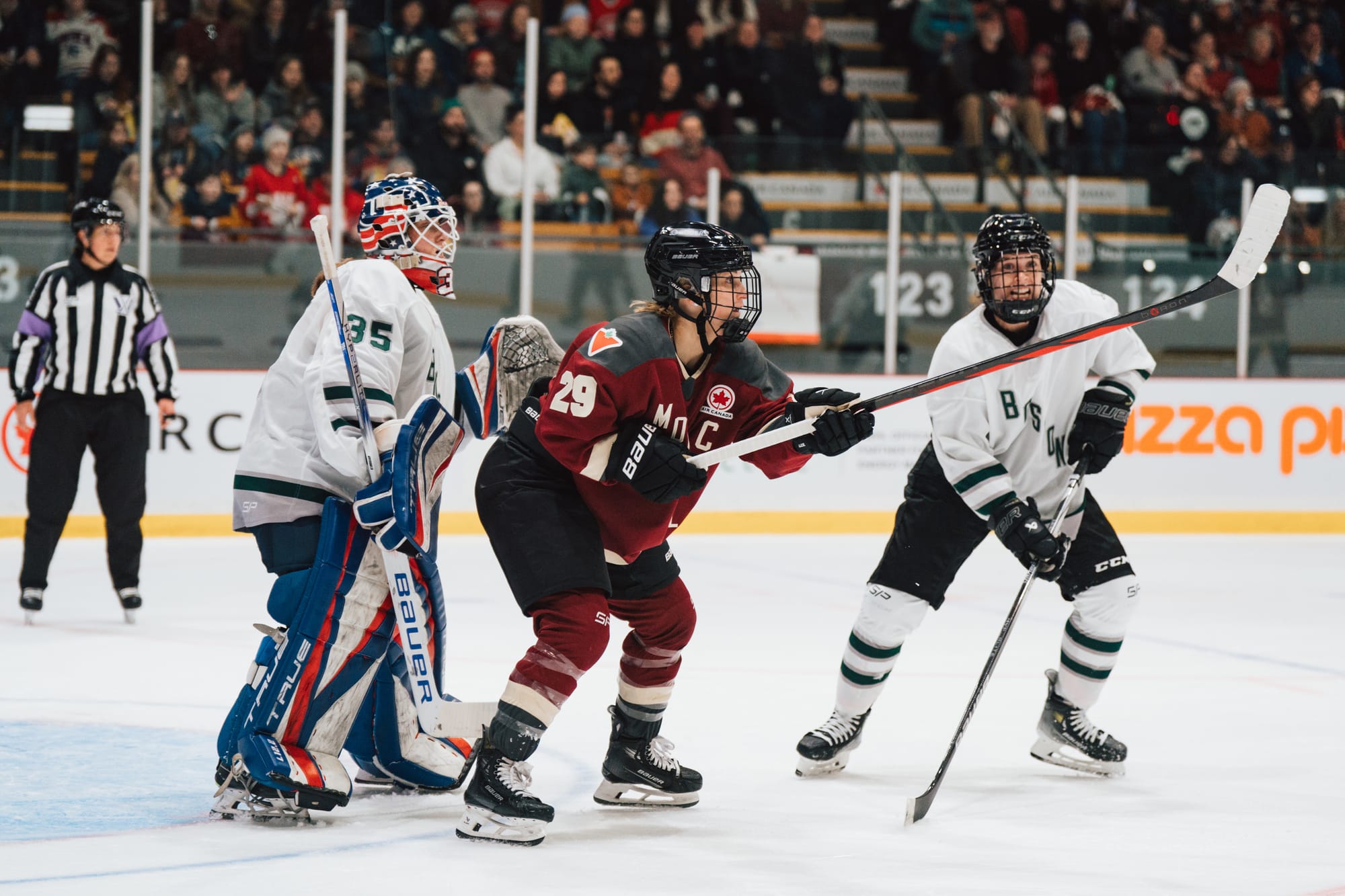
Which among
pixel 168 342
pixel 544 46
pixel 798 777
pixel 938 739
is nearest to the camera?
pixel 798 777

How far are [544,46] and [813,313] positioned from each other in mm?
2710

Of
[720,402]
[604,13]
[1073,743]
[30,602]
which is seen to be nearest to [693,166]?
[604,13]

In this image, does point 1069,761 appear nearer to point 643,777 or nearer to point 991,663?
point 991,663

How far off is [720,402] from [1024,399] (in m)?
0.81

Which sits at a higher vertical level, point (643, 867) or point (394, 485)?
point (394, 485)

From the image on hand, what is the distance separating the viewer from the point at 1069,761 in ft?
12.2

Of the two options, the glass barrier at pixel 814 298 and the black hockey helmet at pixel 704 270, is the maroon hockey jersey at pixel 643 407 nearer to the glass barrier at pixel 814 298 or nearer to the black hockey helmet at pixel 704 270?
the black hockey helmet at pixel 704 270

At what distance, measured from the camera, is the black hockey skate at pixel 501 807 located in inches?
118

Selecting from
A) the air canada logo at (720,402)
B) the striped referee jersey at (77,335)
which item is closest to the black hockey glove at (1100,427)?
the air canada logo at (720,402)

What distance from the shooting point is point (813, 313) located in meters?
8.46

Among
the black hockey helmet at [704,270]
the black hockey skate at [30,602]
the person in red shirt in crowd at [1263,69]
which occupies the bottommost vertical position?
the black hockey skate at [30,602]

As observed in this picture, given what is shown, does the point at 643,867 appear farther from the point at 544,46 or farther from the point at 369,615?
the point at 544,46

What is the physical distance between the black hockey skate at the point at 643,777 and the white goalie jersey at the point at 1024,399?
32.7 inches

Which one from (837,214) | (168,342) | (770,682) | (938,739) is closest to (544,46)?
(837,214)
